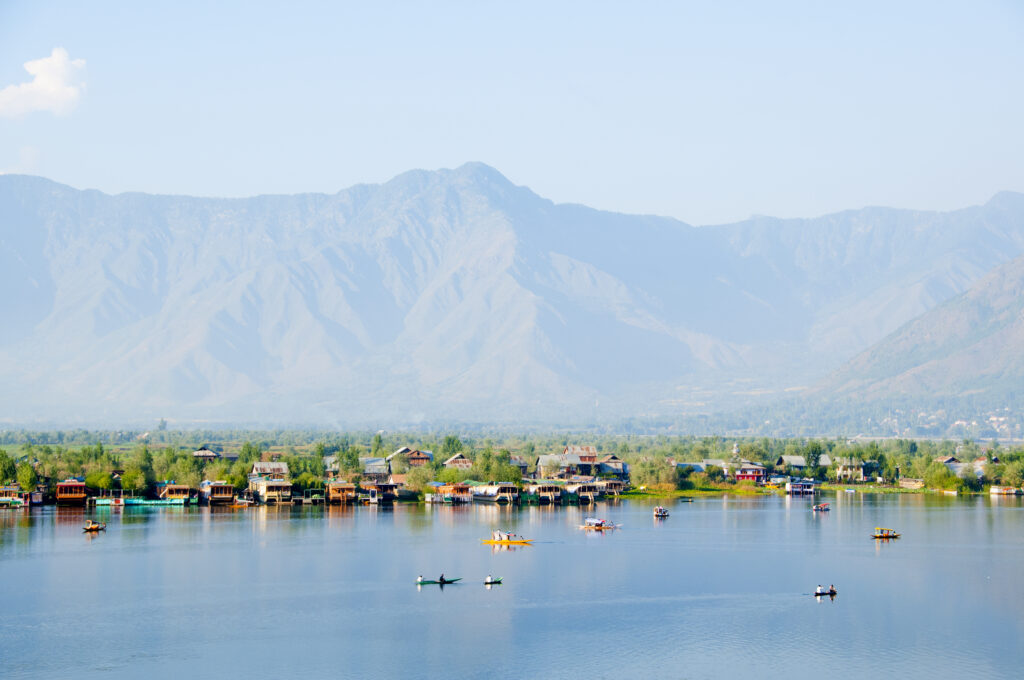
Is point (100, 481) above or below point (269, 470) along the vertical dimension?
below

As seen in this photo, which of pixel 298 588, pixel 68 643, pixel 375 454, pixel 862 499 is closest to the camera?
pixel 68 643

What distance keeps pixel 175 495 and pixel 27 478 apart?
38.3 feet

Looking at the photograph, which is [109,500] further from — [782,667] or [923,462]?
[923,462]

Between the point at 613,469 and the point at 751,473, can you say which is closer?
the point at 613,469

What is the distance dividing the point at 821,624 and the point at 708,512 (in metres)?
50.8

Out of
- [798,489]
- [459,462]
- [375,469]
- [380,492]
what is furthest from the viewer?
[798,489]

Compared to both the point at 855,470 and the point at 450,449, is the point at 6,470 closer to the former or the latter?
the point at 450,449

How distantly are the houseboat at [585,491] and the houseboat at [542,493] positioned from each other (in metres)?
1.35

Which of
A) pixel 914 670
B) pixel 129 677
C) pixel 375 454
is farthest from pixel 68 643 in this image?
pixel 375 454

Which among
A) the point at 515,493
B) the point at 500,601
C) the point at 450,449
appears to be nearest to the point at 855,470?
the point at 450,449

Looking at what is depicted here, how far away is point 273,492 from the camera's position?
11338cm

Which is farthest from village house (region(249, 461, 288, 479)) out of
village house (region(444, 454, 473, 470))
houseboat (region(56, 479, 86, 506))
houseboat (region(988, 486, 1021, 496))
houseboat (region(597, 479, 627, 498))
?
houseboat (region(988, 486, 1021, 496))

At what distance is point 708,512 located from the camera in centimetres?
10938

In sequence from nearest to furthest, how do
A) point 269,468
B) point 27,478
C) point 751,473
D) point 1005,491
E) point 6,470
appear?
point 27,478
point 6,470
point 269,468
point 1005,491
point 751,473
